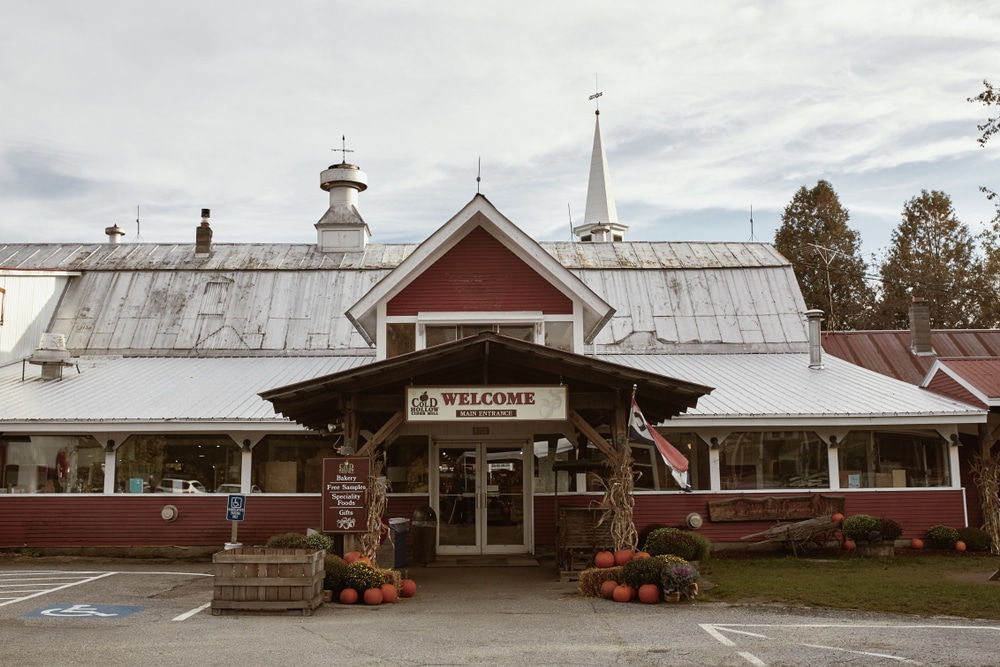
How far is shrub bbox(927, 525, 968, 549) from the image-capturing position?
775 inches

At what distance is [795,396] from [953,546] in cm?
425

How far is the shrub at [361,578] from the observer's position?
13430 millimetres

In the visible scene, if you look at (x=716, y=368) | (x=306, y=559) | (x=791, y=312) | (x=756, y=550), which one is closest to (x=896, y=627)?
(x=306, y=559)

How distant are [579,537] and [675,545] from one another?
5.52 ft

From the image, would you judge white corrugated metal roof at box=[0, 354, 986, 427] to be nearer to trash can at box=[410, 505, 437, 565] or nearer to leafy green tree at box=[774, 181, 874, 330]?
trash can at box=[410, 505, 437, 565]

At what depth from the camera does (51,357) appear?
22.2 metres

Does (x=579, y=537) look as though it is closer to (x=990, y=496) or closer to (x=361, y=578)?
(x=361, y=578)

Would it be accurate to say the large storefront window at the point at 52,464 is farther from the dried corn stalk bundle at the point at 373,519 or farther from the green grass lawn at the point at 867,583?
the green grass lawn at the point at 867,583

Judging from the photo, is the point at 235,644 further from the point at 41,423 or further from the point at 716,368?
the point at 716,368

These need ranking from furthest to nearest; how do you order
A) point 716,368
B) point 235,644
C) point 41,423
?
1. point 716,368
2. point 41,423
3. point 235,644

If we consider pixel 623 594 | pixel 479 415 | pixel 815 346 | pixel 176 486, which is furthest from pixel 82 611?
pixel 815 346

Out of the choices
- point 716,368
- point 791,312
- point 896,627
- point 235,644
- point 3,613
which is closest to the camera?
point 235,644

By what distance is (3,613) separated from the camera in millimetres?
12062

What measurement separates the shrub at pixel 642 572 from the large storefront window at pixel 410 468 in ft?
23.6
